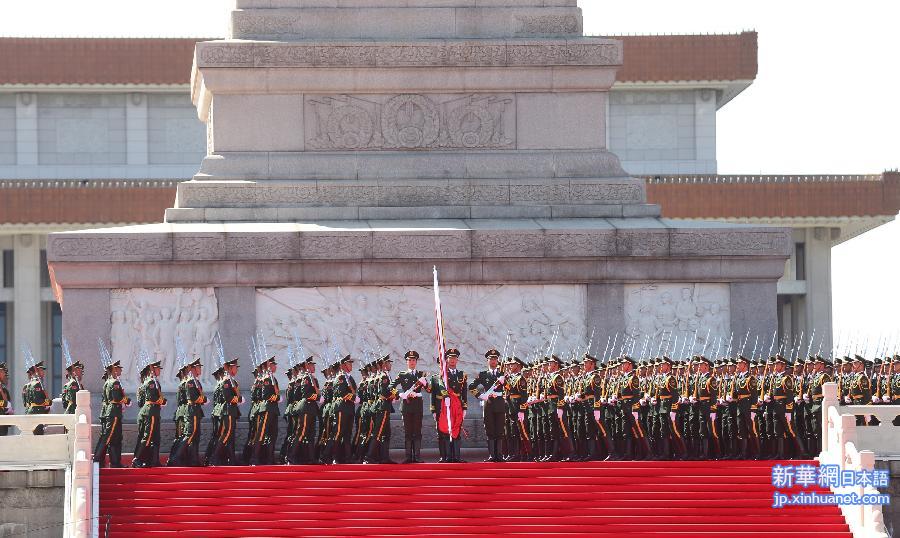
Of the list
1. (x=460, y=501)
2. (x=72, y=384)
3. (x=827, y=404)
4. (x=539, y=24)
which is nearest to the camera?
(x=460, y=501)

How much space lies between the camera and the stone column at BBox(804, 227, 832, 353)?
147 ft

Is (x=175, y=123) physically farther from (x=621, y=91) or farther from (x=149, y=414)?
(x=149, y=414)

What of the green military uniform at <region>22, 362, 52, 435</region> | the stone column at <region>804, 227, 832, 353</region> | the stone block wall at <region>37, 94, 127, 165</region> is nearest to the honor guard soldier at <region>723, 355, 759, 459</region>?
the green military uniform at <region>22, 362, 52, 435</region>

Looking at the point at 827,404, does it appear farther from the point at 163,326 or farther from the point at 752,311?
the point at 163,326

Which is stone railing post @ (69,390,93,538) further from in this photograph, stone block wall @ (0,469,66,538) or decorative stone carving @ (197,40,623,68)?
decorative stone carving @ (197,40,623,68)

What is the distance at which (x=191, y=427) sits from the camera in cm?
2384

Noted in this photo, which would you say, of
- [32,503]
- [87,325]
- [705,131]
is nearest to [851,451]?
[32,503]

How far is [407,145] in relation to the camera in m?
29.8

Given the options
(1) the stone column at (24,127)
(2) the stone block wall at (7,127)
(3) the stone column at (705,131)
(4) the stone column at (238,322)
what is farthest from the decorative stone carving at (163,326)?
(3) the stone column at (705,131)

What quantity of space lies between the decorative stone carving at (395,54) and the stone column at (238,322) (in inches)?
158

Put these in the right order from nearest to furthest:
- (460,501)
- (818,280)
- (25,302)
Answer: (460,501), (25,302), (818,280)

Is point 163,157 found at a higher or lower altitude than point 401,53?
higher

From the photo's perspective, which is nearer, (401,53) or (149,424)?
(149,424)

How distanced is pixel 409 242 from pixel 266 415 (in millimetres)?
4567
